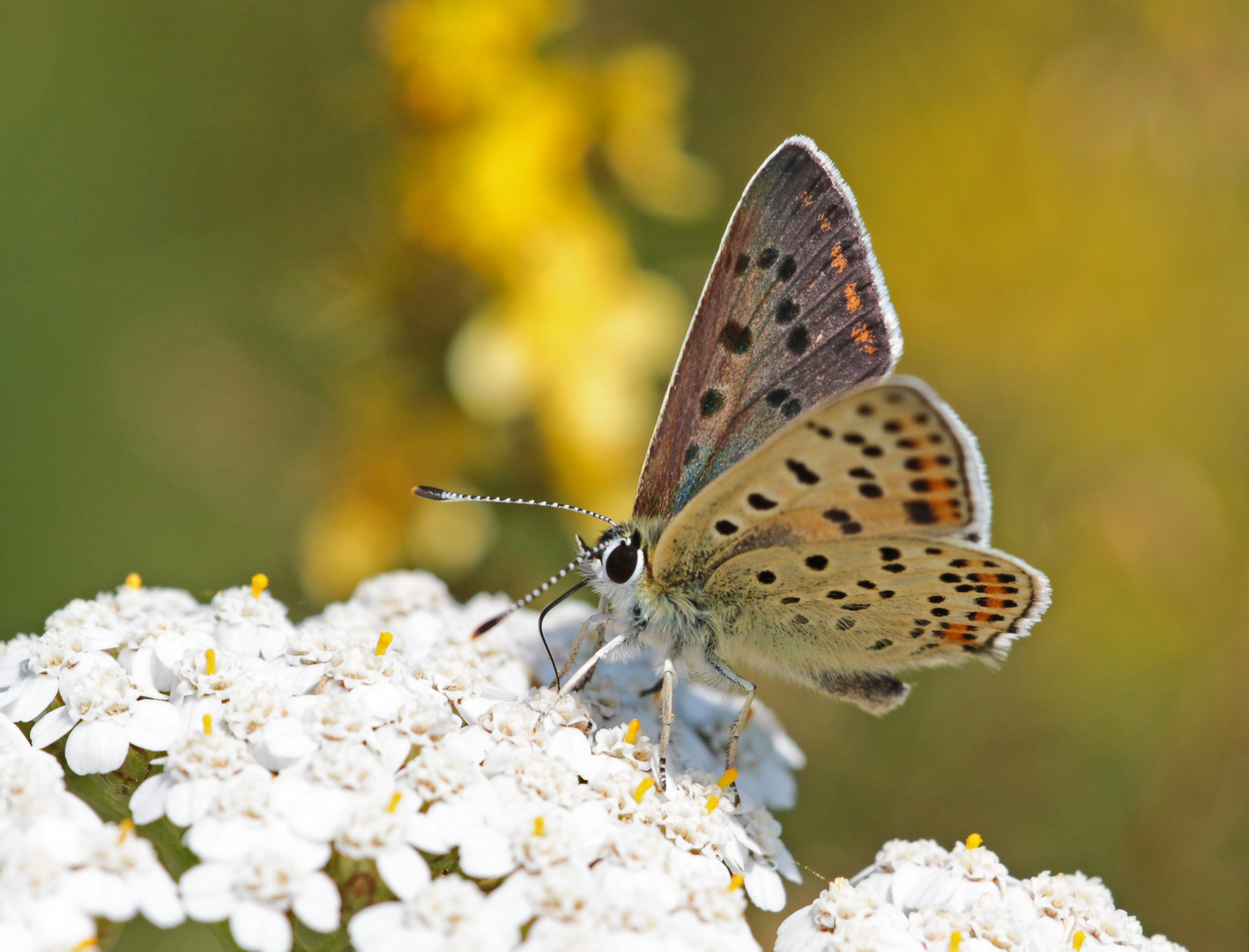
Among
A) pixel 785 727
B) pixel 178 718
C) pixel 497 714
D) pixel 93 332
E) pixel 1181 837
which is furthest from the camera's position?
pixel 93 332

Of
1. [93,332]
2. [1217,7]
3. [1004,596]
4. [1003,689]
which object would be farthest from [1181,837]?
[93,332]

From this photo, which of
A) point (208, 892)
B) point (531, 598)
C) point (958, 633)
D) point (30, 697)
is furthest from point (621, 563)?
point (30, 697)

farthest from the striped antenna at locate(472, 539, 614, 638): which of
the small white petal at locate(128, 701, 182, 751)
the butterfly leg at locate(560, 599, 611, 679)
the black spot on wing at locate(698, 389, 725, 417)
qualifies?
the small white petal at locate(128, 701, 182, 751)

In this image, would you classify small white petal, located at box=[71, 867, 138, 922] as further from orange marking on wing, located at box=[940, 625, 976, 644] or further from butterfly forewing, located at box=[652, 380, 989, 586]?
orange marking on wing, located at box=[940, 625, 976, 644]

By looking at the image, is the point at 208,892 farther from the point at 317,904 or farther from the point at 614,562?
the point at 614,562

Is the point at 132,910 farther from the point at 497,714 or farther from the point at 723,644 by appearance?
the point at 723,644

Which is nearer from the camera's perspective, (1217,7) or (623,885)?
(623,885)

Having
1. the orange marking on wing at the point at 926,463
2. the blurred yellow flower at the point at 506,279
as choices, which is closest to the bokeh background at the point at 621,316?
the blurred yellow flower at the point at 506,279
